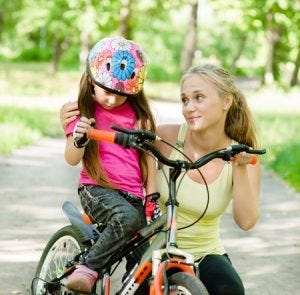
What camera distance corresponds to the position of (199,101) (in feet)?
12.3

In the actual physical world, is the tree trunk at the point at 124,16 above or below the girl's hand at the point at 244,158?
below

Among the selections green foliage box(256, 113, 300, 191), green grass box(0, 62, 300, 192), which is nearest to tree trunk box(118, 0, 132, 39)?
green grass box(0, 62, 300, 192)

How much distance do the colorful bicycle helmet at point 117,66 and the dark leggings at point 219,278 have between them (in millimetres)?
934

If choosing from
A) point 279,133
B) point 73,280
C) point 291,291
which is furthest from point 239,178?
point 279,133

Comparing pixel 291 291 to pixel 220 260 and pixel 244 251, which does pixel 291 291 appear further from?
pixel 220 260

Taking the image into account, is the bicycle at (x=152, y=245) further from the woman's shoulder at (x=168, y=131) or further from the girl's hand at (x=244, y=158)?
the woman's shoulder at (x=168, y=131)

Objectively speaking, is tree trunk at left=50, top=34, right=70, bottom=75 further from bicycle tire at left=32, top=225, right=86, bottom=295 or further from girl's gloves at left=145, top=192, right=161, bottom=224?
girl's gloves at left=145, top=192, right=161, bottom=224

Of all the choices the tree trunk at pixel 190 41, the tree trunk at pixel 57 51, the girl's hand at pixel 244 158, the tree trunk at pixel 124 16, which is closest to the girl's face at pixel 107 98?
the girl's hand at pixel 244 158

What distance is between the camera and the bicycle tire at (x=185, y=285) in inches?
120

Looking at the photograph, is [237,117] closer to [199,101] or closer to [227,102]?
[227,102]

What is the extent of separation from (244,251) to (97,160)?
3068mm

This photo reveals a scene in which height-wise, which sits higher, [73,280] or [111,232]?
[111,232]

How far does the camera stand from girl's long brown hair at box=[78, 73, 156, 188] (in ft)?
12.0

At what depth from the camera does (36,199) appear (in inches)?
323
